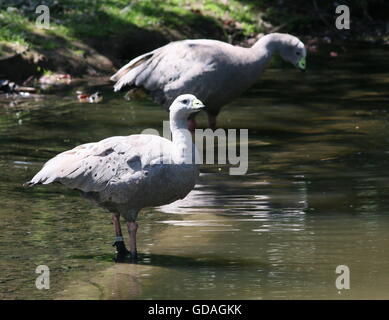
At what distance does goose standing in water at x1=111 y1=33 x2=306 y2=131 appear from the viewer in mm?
11539

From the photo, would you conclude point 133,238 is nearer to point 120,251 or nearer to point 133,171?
point 120,251

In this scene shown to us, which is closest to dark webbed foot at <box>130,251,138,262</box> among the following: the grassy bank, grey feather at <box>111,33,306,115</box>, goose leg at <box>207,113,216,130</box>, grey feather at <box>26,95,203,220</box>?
grey feather at <box>26,95,203,220</box>

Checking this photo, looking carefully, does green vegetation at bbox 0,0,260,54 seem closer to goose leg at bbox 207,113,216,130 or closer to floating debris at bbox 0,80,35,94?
floating debris at bbox 0,80,35,94

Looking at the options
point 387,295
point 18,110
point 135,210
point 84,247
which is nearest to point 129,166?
point 135,210

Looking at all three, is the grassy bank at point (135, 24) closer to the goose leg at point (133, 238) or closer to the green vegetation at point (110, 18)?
the green vegetation at point (110, 18)

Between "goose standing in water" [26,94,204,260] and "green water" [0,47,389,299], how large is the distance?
464 millimetres

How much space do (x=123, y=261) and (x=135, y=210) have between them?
0.39 meters

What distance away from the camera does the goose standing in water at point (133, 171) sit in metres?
7.22

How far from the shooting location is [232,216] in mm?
8625

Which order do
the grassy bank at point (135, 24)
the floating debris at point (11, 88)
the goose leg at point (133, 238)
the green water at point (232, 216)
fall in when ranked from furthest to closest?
1. the grassy bank at point (135, 24)
2. the floating debris at point (11, 88)
3. the goose leg at point (133, 238)
4. the green water at point (232, 216)

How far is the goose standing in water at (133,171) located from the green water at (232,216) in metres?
0.46

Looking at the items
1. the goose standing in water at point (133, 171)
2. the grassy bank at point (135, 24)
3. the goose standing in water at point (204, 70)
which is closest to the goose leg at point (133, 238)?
the goose standing in water at point (133, 171)

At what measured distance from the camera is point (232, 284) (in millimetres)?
6840

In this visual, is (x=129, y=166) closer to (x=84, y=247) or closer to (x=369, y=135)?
(x=84, y=247)
